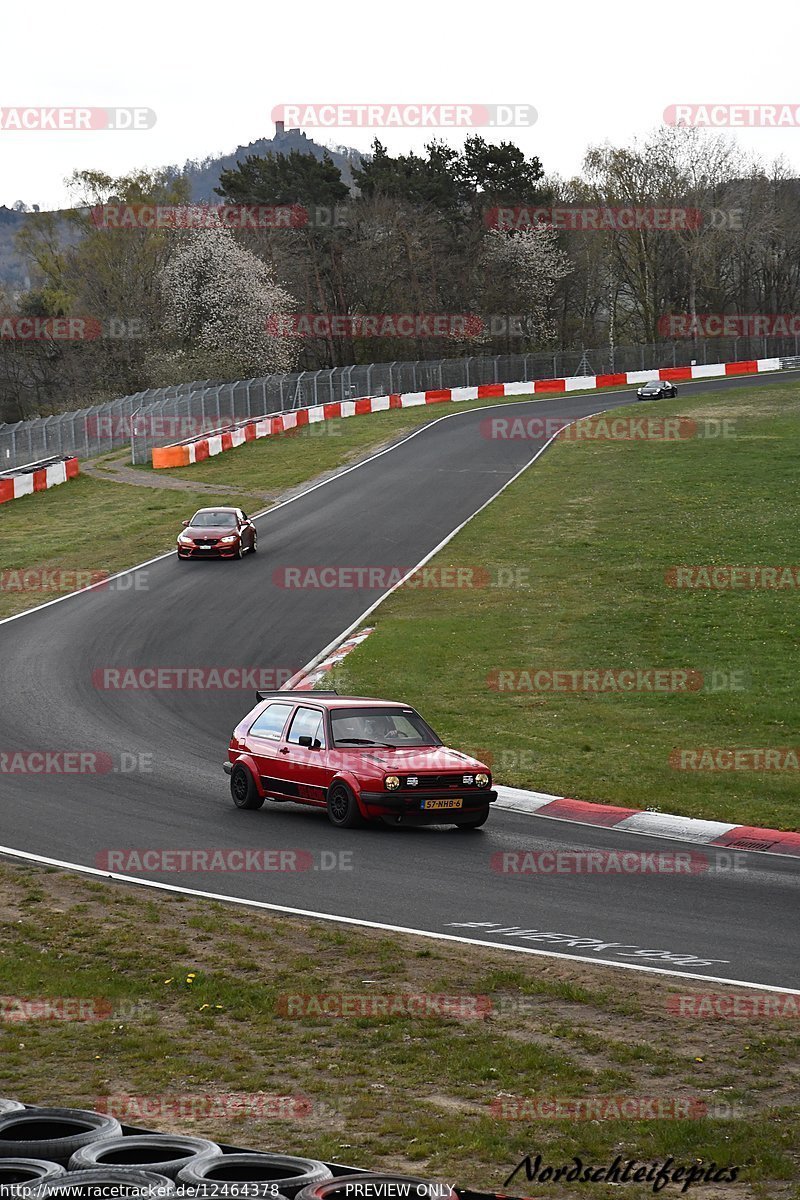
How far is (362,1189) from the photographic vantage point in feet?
19.7

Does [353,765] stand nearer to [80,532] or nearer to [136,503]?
[80,532]

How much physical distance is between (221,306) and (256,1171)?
75700mm

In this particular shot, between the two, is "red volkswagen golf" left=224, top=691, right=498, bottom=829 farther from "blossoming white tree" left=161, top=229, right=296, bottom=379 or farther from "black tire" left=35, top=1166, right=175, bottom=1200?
"blossoming white tree" left=161, top=229, right=296, bottom=379

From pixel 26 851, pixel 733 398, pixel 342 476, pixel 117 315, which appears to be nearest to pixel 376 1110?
pixel 26 851

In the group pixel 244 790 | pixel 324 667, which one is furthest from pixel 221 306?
pixel 244 790

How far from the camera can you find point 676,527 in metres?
33.9

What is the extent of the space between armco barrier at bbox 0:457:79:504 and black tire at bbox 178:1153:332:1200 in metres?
42.1

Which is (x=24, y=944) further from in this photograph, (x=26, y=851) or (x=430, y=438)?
(x=430, y=438)

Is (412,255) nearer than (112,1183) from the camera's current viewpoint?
No

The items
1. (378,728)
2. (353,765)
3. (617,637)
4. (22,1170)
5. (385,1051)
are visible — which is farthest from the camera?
(617,637)

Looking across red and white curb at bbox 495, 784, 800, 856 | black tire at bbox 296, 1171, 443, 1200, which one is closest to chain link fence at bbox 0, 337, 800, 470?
red and white curb at bbox 495, 784, 800, 856

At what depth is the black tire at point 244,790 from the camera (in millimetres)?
16641

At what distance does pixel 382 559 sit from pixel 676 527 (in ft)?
23.5

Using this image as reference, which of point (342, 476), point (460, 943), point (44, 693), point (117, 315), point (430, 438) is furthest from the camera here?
point (117, 315)
